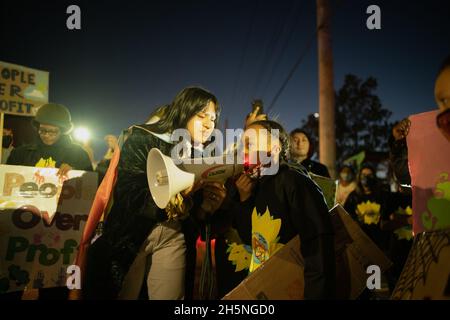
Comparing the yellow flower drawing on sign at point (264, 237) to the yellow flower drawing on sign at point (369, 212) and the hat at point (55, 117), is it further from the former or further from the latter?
the yellow flower drawing on sign at point (369, 212)

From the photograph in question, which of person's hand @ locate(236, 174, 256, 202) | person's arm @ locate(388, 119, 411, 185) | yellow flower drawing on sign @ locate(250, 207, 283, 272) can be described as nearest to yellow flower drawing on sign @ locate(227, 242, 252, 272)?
yellow flower drawing on sign @ locate(250, 207, 283, 272)

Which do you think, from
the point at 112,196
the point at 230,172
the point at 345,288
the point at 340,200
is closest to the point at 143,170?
the point at 112,196

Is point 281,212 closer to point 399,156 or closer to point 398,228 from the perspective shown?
point 399,156

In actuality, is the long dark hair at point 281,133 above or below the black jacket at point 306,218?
above

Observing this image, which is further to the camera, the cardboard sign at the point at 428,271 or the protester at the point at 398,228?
the protester at the point at 398,228

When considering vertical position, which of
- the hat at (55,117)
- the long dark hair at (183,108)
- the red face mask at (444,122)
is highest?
the hat at (55,117)

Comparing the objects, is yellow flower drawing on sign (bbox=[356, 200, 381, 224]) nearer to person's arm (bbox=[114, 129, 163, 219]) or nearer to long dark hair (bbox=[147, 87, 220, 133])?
long dark hair (bbox=[147, 87, 220, 133])

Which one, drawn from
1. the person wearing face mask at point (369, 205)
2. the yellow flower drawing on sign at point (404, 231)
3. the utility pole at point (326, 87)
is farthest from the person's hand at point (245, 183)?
the utility pole at point (326, 87)

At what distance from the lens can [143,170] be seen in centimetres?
209

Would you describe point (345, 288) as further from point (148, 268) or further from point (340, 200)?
point (340, 200)

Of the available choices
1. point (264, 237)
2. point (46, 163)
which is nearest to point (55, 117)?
point (46, 163)

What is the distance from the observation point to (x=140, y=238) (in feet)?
6.60

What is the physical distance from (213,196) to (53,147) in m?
2.23

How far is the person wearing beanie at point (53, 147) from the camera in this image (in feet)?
11.0
